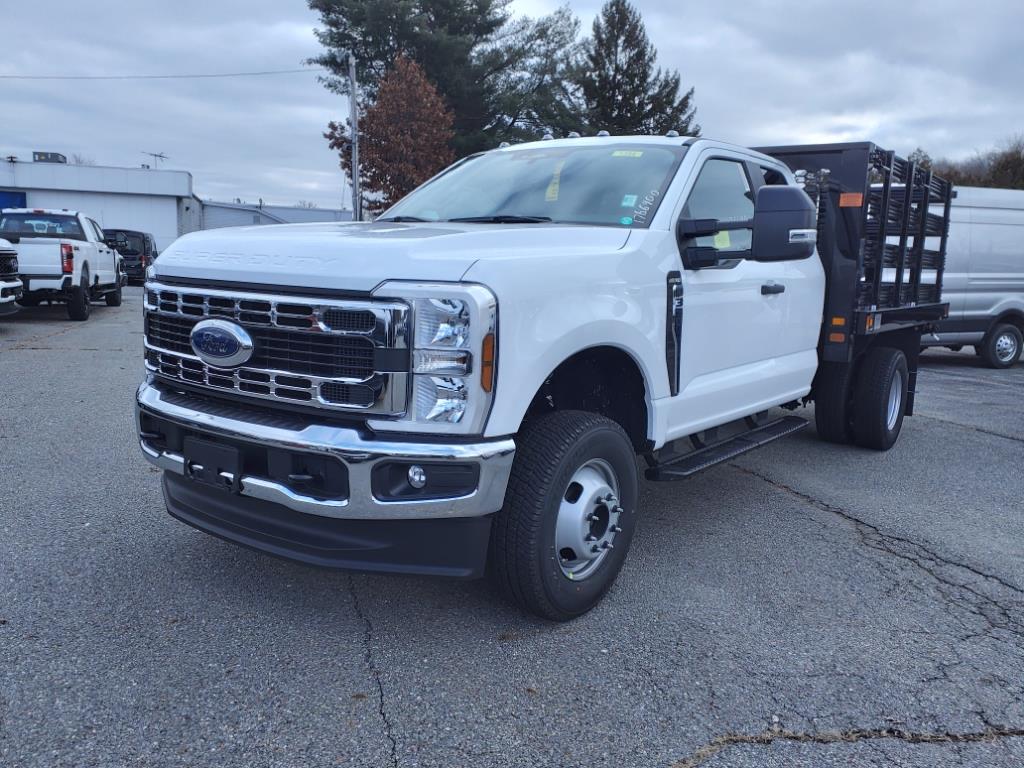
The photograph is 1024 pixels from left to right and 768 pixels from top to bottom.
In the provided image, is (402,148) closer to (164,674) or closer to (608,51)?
(608,51)

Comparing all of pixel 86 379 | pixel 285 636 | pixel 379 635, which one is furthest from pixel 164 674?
pixel 86 379

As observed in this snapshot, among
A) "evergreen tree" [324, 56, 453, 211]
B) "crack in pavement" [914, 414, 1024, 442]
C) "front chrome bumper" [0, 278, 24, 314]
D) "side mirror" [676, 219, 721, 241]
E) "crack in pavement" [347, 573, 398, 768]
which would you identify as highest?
"evergreen tree" [324, 56, 453, 211]

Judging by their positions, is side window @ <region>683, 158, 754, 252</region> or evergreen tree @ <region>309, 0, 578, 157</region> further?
evergreen tree @ <region>309, 0, 578, 157</region>

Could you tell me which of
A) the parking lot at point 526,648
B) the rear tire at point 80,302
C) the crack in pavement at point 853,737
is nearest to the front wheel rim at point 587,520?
the parking lot at point 526,648

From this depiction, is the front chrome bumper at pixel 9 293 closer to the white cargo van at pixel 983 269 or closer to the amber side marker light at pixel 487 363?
the amber side marker light at pixel 487 363

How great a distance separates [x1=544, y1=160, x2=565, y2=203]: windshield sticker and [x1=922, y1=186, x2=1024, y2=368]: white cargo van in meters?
9.73

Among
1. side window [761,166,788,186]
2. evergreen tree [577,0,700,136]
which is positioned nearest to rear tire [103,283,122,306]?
side window [761,166,788,186]

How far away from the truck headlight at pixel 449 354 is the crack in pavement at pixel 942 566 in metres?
2.39

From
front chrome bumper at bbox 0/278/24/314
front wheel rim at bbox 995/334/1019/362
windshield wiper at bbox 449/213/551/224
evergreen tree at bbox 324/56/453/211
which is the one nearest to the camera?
windshield wiper at bbox 449/213/551/224

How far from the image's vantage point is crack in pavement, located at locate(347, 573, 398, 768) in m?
2.70

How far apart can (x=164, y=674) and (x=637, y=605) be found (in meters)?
1.88

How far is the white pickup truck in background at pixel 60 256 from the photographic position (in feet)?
47.6

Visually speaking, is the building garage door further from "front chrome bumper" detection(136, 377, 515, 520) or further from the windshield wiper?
"front chrome bumper" detection(136, 377, 515, 520)

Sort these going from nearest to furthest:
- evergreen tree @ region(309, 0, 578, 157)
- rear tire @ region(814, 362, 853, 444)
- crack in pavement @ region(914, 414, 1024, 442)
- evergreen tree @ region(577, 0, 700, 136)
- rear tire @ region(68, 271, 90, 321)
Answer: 1. rear tire @ region(814, 362, 853, 444)
2. crack in pavement @ region(914, 414, 1024, 442)
3. rear tire @ region(68, 271, 90, 321)
4. evergreen tree @ region(309, 0, 578, 157)
5. evergreen tree @ region(577, 0, 700, 136)
